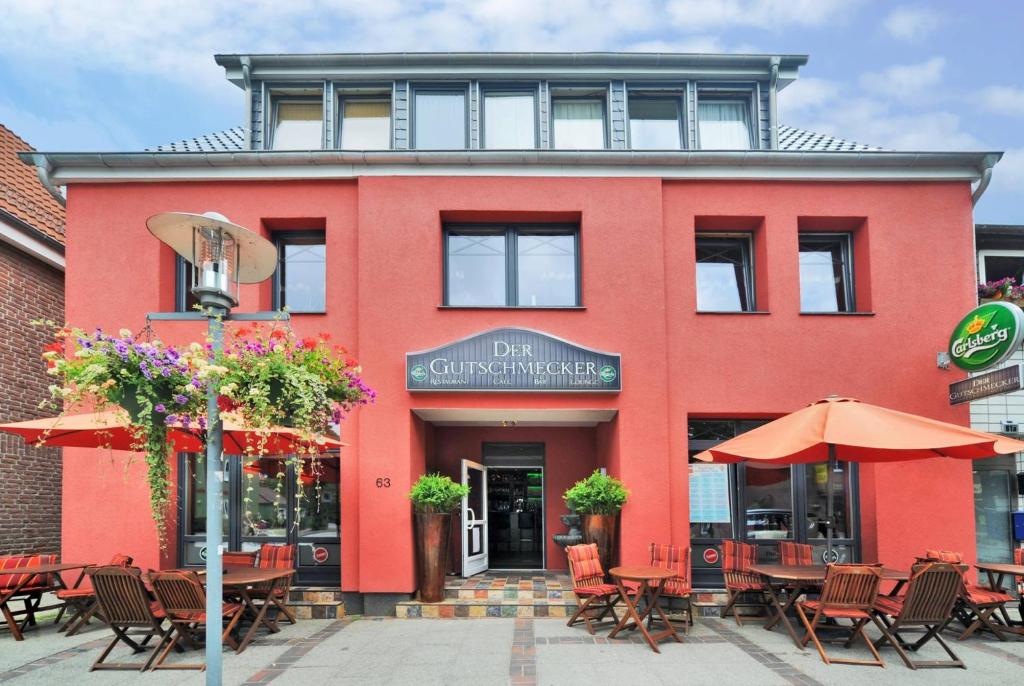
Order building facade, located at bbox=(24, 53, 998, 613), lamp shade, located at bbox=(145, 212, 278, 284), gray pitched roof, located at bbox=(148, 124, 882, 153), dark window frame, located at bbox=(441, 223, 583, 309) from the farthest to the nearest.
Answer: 1. gray pitched roof, located at bbox=(148, 124, 882, 153)
2. dark window frame, located at bbox=(441, 223, 583, 309)
3. building facade, located at bbox=(24, 53, 998, 613)
4. lamp shade, located at bbox=(145, 212, 278, 284)

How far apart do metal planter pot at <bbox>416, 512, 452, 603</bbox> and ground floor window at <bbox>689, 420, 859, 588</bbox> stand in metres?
3.47

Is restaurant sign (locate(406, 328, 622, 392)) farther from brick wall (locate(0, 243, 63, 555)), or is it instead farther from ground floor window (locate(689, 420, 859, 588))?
brick wall (locate(0, 243, 63, 555))

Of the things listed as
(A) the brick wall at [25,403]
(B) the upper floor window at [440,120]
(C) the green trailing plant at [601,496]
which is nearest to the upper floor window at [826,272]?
(C) the green trailing plant at [601,496]

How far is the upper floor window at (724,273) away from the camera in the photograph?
35.6ft

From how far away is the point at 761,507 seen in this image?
1017cm

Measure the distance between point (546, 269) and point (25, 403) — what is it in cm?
867

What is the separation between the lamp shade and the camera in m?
4.79

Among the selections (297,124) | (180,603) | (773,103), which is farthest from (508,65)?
(180,603)

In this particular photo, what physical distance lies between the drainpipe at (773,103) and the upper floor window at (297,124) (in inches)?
273

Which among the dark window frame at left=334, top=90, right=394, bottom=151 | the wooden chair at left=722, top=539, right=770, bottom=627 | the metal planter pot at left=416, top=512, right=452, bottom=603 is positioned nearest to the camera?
the wooden chair at left=722, top=539, right=770, bottom=627

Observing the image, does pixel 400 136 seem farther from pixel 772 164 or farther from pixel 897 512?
pixel 897 512

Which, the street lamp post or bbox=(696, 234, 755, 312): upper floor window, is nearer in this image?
the street lamp post

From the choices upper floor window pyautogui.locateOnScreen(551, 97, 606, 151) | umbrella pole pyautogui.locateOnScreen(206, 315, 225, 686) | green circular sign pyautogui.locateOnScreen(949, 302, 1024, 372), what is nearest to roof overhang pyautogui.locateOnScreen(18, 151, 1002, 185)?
upper floor window pyautogui.locateOnScreen(551, 97, 606, 151)

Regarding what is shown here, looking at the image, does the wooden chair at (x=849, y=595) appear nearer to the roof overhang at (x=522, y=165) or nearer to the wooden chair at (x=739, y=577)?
the wooden chair at (x=739, y=577)
